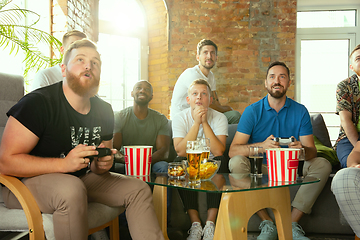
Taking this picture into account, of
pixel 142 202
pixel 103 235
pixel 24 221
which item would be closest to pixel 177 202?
pixel 103 235

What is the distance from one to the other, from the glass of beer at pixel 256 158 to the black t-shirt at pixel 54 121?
2.45 feet

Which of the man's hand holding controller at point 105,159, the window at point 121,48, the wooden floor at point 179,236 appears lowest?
the wooden floor at point 179,236

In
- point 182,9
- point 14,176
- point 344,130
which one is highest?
point 182,9

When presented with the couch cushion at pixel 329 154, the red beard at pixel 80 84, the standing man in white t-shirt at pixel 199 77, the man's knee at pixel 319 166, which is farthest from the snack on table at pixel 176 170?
the standing man in white t-shirt at pixel 199 77

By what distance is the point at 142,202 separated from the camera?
54.7 inches

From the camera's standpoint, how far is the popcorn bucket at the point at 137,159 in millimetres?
1558

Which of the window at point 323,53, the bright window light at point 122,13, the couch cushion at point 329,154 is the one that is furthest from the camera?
the window at point 323,53

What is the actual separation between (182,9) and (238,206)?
12.7 feet

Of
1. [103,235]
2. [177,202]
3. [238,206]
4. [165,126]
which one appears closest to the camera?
[238,206]

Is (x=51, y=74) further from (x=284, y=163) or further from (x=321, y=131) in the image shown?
(x=321, y=131)

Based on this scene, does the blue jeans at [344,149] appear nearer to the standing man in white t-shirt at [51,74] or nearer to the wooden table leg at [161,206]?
the wooden table leg at [161,206]

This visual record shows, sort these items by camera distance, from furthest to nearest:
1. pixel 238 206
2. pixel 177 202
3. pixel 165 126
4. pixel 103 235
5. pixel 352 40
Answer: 1. pixel 352 40
2. pixel 165 126
3. pixel 177 202
4. pixel 103 235
5. pixel 238 206

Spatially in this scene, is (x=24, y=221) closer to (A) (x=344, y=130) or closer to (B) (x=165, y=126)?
(B) (x=165, y=126)

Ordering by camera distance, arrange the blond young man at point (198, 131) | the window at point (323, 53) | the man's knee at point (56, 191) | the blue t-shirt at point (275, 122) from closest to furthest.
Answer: the man's knee at point (56, 191) → the blond young man at point (198, 131) → the blue t-shirt at point (275, 122) → the window at point (323, 53)
